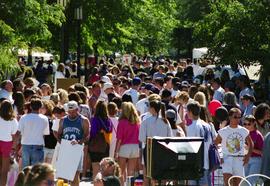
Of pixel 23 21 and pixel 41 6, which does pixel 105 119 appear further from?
pixel 41 6

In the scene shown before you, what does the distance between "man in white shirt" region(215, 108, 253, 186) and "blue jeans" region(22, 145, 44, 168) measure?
3006 mm

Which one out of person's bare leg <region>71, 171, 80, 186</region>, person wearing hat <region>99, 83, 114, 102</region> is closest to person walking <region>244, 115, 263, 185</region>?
person's bare leg <region>71, 171, 80, 186</region>

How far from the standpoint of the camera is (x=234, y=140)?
14.5 metres

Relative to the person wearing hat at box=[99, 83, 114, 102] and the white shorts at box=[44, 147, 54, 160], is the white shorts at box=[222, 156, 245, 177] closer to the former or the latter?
the white shorts at box=[44, 147, 54, 160]

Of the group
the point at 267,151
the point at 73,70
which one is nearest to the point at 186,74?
the point at 73,70

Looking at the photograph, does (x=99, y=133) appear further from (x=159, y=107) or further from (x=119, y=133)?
(x=159, y=107)

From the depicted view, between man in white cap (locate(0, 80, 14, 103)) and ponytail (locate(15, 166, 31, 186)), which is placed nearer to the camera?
ponytail (locate(15, 166, 31, 186))

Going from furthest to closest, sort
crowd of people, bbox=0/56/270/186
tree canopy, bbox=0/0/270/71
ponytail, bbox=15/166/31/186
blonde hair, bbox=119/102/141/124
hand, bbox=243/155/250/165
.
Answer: tree canopy, bbox=0/0/270/71 → blonde hair, bbox=119/102/141/124 → crowd of people, bbox=0/56/270/186 → hand, bbox=243/155/250/165 → ponytail, bbox=15/166/31/186

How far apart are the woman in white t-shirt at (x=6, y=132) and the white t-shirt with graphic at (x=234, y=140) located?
3367 millimetres

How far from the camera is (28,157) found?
50.6 ft

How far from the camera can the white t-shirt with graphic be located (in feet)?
47.6

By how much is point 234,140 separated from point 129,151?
2.30 metres

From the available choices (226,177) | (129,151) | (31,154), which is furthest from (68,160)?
(226,177)

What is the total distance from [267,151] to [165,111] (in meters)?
4.03
